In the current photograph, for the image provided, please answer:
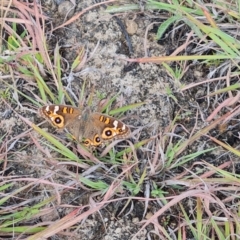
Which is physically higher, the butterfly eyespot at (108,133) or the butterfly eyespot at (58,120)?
the butterfly eyespot at (58,120)

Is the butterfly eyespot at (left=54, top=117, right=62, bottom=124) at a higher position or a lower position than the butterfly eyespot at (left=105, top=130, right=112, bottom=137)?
higher

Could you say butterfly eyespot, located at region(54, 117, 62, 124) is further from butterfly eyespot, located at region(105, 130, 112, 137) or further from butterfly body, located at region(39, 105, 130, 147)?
butterfly eyespot, located at region(105, 130, 112, 137)

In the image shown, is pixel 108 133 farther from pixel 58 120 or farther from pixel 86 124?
pixel 58 120

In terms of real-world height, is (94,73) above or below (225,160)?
above

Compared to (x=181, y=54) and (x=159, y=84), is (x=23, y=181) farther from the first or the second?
(x=181, y=54)

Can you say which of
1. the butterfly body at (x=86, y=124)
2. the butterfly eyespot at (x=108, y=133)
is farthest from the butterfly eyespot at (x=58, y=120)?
the butterfly eyespot at (x=108, y=133)

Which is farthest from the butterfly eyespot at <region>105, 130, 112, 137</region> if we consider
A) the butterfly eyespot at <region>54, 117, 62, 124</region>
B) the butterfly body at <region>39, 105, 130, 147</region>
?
the butterfly eyespot at <region>54, 117, 62, 124</region>

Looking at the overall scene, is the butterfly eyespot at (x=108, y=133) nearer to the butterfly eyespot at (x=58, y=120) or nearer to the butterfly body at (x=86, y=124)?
the butterfly body at (x=86, y=124)

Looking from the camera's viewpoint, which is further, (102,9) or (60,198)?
(102,9)

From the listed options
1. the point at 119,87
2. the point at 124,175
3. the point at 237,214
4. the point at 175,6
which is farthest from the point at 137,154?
the point at 175,6
